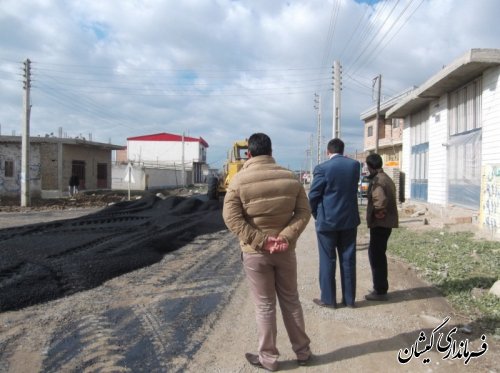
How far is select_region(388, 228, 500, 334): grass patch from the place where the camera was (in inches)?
202

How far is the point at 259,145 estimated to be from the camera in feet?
12.2

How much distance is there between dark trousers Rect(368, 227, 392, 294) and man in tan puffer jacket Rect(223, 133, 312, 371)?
85.2 inches

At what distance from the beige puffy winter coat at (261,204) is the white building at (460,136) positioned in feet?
27.2

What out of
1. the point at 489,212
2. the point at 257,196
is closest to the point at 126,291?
the point at 257,196

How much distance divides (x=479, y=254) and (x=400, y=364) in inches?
211

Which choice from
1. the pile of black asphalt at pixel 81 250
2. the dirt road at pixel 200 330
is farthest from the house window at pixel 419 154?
the dirt road at pixel 200 330

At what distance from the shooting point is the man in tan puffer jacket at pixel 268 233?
3557 mm

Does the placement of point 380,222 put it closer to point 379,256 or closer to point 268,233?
point 379,256

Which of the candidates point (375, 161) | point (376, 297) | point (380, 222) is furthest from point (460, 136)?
point (376, 297)

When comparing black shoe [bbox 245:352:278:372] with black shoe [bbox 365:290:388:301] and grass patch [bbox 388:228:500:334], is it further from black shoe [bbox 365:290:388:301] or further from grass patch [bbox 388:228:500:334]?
grass patch [bbox 388:228:500:334]

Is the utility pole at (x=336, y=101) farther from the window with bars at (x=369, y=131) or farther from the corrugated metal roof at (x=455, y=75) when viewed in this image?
the window with bars at (x=369, y=131)

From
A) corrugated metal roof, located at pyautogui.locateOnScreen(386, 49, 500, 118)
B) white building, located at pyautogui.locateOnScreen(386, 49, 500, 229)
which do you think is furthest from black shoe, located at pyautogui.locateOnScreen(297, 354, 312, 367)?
corrugated metal roof, located at pyautogui.locateOnScreen(386, 49, 500, 118)

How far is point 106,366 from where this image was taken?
3.73 m

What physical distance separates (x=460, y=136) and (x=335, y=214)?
10.1 meters
